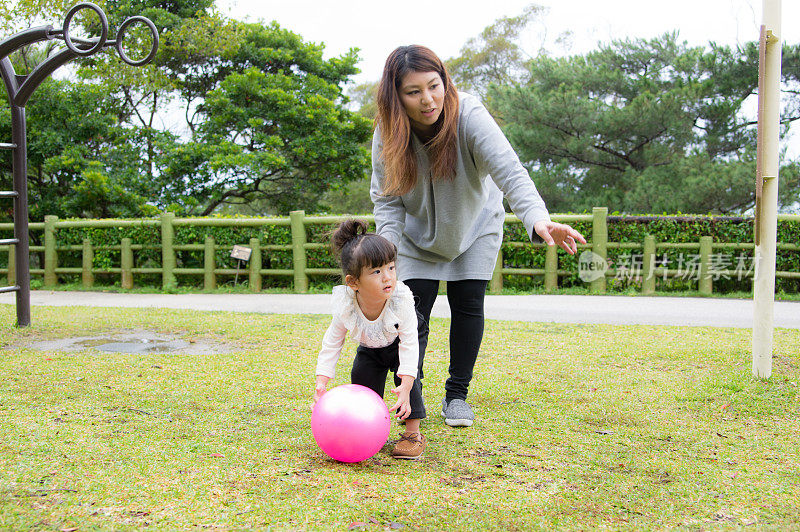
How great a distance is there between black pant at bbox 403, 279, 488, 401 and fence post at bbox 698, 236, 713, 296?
7.74 meters

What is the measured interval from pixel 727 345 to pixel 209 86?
1456 centimetres

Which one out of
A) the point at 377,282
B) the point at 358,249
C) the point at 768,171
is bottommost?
the point at 377,282

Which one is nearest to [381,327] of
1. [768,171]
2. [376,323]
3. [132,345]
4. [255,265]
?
[376,323]

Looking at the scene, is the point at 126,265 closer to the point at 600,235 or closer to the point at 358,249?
the point at 600,235

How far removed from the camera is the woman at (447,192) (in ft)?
8.98

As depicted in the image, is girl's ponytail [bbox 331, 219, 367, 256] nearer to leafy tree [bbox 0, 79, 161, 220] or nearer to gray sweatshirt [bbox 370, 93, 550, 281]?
gray sweatshirt [bbox 370, 93, 550, 281]

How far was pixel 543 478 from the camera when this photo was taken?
7.98 feet

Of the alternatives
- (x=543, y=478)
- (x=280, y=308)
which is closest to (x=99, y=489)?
(x=543, y=478)

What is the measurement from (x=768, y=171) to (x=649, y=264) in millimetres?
6490

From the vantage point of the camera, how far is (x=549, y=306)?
8.24m

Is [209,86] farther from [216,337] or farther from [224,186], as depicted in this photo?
[216,337]

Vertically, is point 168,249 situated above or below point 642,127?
below

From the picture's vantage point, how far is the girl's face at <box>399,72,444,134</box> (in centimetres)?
272

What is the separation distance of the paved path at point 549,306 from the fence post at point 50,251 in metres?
1.25
